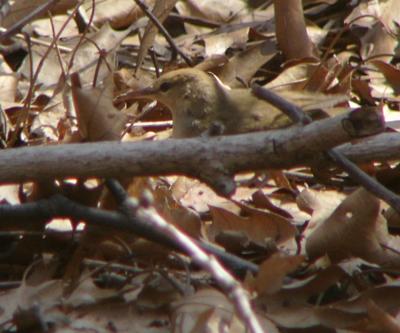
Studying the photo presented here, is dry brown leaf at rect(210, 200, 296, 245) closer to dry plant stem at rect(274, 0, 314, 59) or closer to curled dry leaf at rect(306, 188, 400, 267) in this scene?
curled dry leaf at rect(306, 188, 400, 267)

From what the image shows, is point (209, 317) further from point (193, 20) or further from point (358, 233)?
point (193, 20)

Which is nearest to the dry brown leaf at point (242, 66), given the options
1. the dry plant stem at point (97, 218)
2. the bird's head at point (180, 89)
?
the bird's head at point (180, 89)

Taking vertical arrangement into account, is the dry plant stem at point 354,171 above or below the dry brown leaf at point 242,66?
above

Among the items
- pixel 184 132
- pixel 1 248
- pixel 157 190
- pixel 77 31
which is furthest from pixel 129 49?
pixel 1 248

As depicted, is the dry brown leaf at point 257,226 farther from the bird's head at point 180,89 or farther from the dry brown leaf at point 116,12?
the dry brown leaf at point 116,12

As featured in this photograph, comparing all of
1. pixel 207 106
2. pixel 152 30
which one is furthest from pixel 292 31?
pixel 207 106

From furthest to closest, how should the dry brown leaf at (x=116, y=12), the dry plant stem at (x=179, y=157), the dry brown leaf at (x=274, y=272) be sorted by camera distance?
the dry brown leaf at (x=116, y=12), the dry plant stem at (x=179, y=157), the dry brown leaf at (x=274, y=272)
